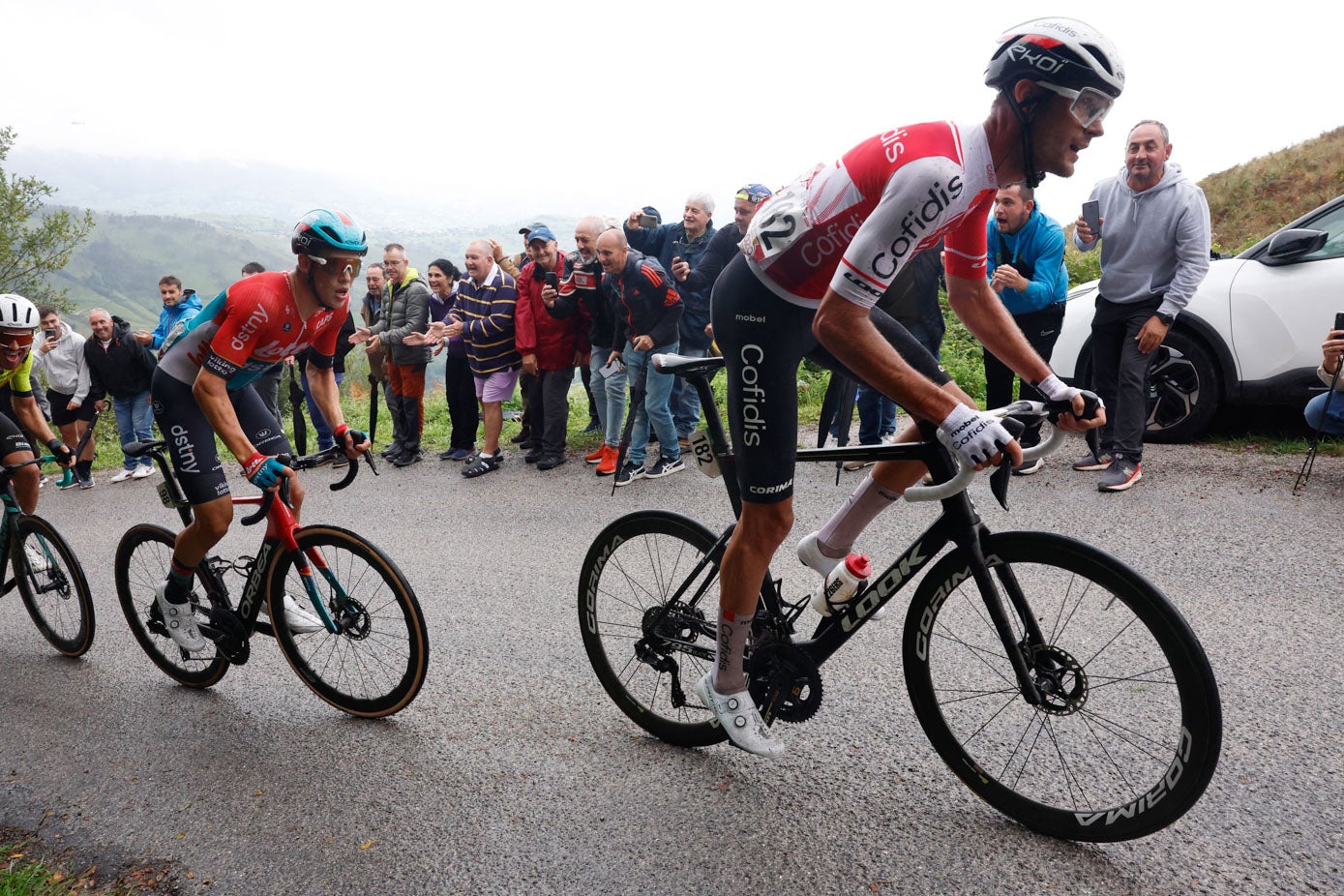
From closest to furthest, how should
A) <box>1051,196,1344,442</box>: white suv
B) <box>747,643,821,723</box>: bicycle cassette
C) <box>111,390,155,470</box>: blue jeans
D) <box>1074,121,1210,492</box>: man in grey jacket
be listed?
<box>747,643,821,723</box>: bicycle cassette < <box>1074,121,1210,492</box>: man in grey jacket < <box>1051,196,1344,442</box>: white suv < <box>111,390,155,470</box>: blue jeans

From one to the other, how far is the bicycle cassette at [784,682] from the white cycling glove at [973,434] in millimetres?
1037

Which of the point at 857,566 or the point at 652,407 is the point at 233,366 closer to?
the point at 857,566

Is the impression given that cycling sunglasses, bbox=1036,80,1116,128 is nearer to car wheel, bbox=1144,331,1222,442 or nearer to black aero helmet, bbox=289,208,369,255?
black aero helmet, bbox=289,208,369,255

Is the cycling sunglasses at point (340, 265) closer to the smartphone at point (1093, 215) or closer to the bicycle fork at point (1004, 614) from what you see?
the bicycle fork at point (1004, 614)

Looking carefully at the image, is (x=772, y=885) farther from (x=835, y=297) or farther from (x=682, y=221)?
(x=682, y=221)

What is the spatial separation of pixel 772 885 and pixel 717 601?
906 millimetres

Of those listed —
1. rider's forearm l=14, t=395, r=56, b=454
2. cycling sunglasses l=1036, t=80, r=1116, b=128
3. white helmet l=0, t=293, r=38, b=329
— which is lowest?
rider's forearm l=14, t=395, r=56, b=454

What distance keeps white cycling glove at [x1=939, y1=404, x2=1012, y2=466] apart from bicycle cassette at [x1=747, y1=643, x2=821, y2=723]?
1.04 metres

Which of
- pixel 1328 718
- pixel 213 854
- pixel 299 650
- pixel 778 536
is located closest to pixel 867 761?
pixel 778 536

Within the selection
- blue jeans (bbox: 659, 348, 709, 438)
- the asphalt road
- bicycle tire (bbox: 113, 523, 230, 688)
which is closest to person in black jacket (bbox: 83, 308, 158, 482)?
the asphalt road

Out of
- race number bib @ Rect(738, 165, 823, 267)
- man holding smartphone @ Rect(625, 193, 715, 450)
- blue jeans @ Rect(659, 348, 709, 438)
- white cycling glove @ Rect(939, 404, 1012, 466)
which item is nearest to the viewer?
white cycling glove @ Rect(939, 404, 1012, 466)

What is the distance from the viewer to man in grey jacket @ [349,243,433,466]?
943 cm

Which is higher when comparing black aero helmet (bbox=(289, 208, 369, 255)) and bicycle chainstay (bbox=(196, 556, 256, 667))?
black aero helmet (bbox=(289, 208, 369, 255))

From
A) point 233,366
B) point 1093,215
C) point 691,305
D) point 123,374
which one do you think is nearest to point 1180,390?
point 1093,215
